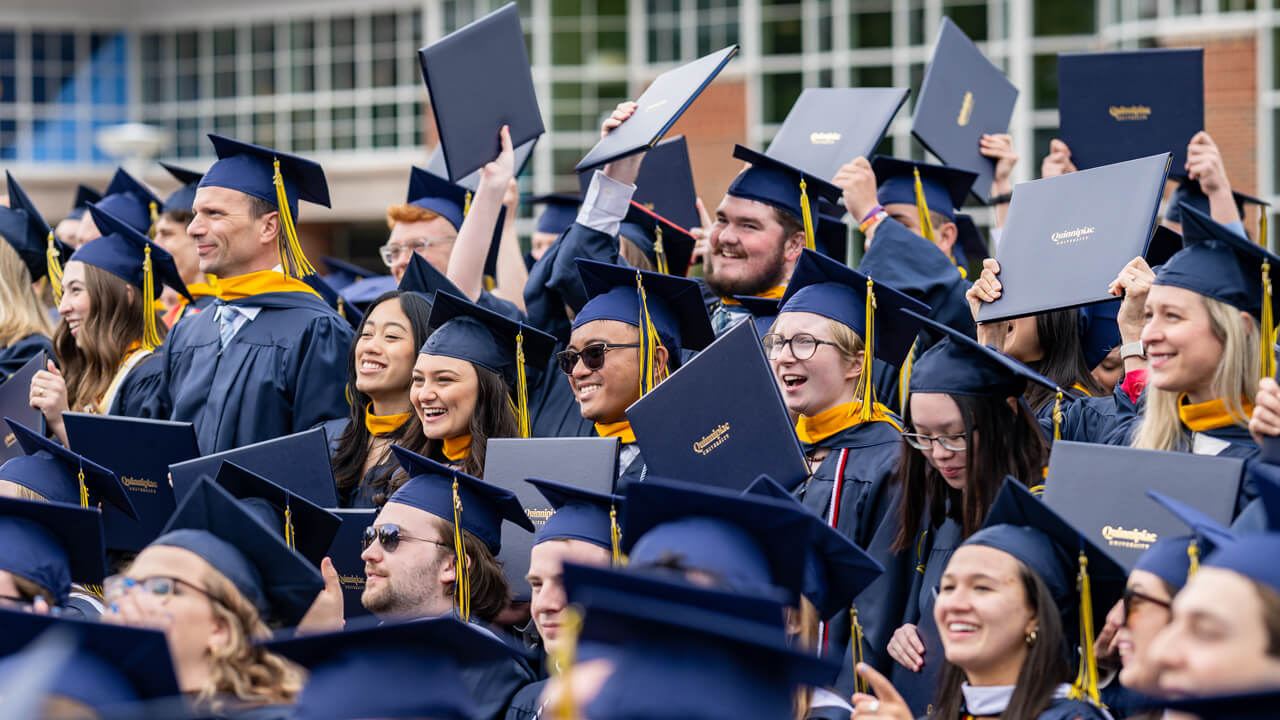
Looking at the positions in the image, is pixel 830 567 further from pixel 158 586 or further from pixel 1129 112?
pixel 1129 112

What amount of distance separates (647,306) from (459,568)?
1185 mm

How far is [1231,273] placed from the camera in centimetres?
352

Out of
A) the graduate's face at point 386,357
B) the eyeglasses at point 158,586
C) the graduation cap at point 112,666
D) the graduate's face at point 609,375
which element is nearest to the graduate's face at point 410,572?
the graduate's face at point 609,375

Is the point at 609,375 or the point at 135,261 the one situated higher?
the point at 135,261

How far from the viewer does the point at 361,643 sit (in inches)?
108

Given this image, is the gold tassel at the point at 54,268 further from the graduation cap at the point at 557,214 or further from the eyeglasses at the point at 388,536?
the eyeglasses at the point at 388,536

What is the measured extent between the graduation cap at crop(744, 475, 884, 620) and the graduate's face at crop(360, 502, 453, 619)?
1366 millimetres

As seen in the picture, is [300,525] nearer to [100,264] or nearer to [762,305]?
[762,305]

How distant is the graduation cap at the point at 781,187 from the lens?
547cm

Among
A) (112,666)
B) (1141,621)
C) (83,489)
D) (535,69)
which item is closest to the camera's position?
(112,666)

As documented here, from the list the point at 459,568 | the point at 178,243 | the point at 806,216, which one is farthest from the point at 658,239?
the point at 178,243

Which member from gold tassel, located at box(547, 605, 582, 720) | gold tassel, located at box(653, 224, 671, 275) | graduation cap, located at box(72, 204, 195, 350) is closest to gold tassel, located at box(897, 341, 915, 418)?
gold tassel, located at box(653, 224, 671, 275)

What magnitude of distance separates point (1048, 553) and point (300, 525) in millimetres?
2249

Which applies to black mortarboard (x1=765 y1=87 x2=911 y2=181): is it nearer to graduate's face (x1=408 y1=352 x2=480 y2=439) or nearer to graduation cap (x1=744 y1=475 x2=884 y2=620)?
graduate's face (x1=408 y1=352 x2=480 y2=439)
